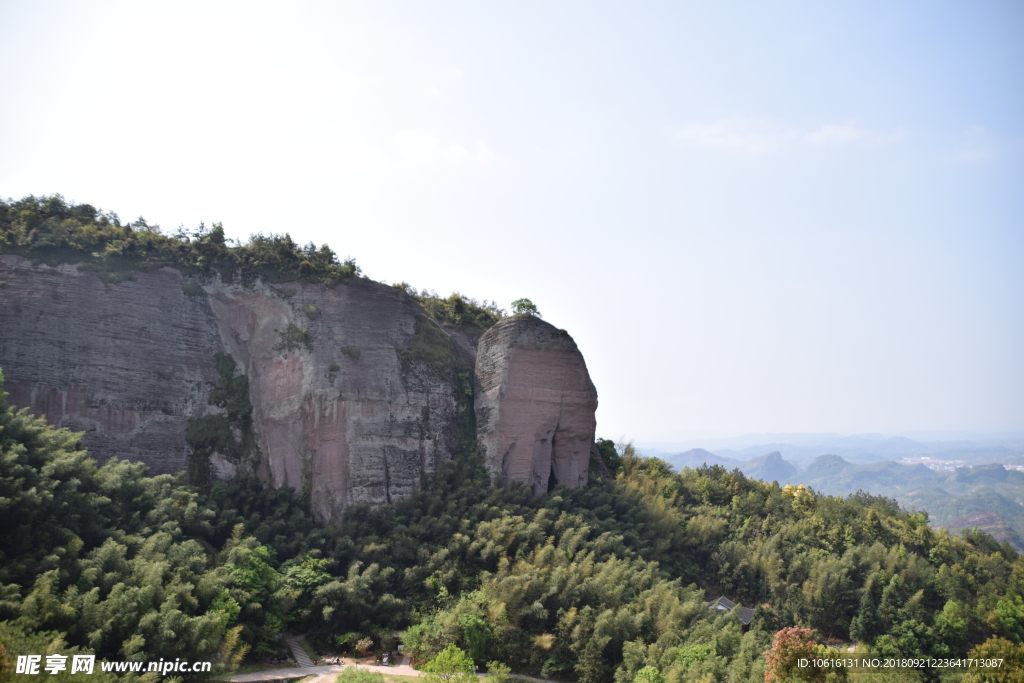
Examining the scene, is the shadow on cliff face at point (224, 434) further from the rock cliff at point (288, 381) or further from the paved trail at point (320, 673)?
the paved trail at point (320, 673)

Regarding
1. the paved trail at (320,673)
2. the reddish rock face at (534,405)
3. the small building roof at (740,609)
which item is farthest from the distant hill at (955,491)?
the paved trail at (320,673)

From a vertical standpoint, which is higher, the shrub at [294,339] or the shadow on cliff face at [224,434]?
the shrub at [294,339]

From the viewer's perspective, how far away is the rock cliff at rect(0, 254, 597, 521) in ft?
64.5

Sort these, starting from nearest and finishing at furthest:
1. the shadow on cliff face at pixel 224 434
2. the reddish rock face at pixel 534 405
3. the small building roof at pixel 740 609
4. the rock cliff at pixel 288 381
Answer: the rock cliff at pixel 288 381, the shadow on cliff face at pixel 224 434, the small building roof at pixel 740 609, the reddish rock face at pixel 534 405

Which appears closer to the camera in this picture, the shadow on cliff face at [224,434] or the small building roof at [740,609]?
the shadow on cliff face at [224,434]

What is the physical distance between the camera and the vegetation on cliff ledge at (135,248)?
2116 centimetres

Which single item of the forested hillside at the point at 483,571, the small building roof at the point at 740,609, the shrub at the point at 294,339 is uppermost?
the shrub at the point at 294,339

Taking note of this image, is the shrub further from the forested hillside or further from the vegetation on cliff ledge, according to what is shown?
the forested hillside

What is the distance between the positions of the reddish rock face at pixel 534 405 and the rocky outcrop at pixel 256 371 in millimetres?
1655

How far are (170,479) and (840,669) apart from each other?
61.3 feet

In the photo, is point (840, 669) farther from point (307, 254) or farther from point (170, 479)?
point (307, 254)

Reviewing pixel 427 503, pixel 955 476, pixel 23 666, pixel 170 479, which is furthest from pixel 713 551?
pixel 955 476

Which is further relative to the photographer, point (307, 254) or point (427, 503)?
point (307, 254)

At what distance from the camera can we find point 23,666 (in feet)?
33.1
